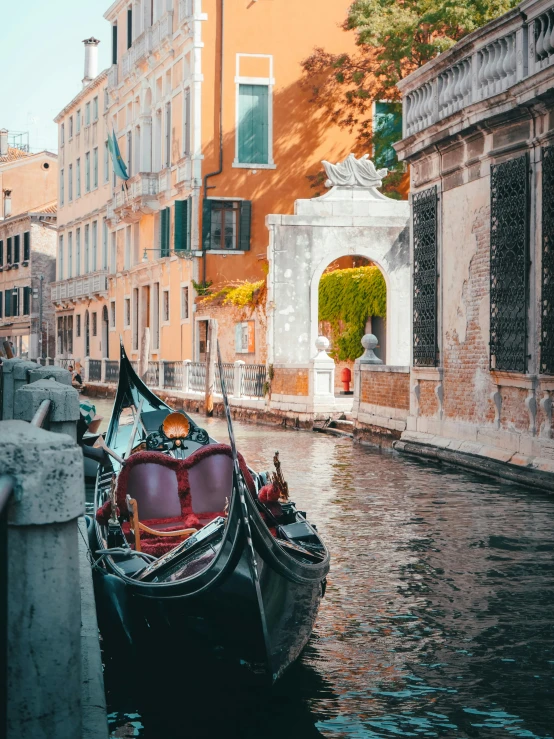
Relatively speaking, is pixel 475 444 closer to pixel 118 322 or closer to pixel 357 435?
pixel 357 435

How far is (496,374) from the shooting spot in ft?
41.5

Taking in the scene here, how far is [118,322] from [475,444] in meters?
24.4

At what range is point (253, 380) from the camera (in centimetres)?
2372

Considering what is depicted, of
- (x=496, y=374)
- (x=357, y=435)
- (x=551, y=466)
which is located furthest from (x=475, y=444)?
(x=357, y=435)

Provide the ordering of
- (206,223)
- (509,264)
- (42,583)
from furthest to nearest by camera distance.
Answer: (206,223) < (509,264) < (42,583)

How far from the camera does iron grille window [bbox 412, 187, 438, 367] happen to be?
1471 cm

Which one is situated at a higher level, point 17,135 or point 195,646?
point 17,135

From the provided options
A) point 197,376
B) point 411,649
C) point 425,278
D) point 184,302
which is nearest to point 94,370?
point 184,302

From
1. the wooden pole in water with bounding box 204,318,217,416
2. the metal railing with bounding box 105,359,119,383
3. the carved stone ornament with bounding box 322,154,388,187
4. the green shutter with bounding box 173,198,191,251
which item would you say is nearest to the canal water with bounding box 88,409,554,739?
the carved stone ornament with bounding box 322,154,388,187

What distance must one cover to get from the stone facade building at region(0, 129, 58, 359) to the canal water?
40.1 meters

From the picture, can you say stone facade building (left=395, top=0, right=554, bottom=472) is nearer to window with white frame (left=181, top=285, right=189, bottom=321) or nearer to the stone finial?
the stone finial

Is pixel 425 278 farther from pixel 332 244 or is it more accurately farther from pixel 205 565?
pixel 205 565

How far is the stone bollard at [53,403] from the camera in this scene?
5508mm

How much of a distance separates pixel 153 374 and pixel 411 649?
24.1 metres
